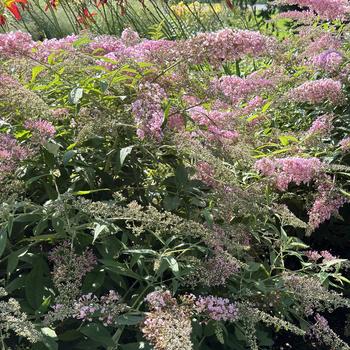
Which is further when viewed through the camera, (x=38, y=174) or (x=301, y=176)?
(x=301, y=176)

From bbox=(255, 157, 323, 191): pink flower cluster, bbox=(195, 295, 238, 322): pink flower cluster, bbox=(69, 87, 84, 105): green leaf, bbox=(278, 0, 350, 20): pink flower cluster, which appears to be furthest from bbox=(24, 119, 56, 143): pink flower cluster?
bbox=(278, 0, 350, 20): pink flower cluster

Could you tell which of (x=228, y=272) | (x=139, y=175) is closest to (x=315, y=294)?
(x=228, y=272)

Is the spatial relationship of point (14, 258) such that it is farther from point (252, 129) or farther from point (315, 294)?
point (252, 129)

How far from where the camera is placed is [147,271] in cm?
221

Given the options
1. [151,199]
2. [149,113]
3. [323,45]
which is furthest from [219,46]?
[323,45]

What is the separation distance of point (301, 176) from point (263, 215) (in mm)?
230

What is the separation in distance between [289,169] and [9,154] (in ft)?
3.39

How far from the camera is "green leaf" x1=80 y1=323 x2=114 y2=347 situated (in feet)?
6.56

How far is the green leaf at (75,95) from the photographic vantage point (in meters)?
2.39

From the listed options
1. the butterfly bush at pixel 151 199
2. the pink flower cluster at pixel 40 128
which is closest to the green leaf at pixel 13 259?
the butterfly bush at pixel 151 199

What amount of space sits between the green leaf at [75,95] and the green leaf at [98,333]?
0.74 metres

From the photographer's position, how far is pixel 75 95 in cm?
242

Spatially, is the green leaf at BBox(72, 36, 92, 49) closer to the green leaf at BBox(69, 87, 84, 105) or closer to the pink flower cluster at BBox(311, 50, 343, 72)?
the green leaf at BBox(69, 87, 84, 105)

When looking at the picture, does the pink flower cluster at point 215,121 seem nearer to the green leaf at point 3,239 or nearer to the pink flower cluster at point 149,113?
the pink flower cluster at point 149,113
